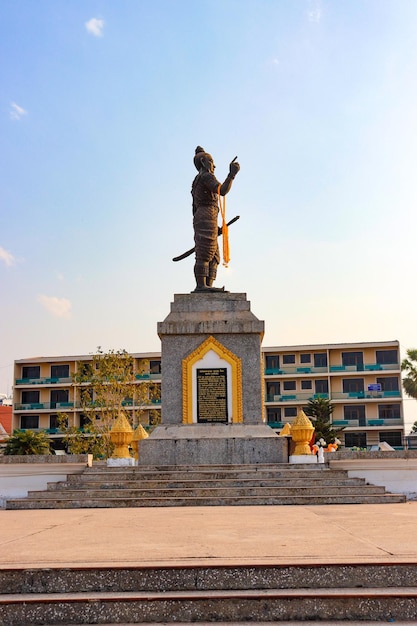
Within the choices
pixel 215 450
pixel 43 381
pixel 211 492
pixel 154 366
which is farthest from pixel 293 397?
pixel 211 492

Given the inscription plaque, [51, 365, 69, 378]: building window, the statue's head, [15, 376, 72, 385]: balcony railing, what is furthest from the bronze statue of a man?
[51, 365, 69, 378]: building window

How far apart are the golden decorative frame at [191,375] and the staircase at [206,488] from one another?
7.80 ft

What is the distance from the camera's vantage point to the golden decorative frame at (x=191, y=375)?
14.1 metres

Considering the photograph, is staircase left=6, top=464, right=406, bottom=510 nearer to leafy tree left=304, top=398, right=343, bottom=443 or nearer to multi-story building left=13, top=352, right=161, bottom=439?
leafy tree left=304, top=398, right=343, bottom=443

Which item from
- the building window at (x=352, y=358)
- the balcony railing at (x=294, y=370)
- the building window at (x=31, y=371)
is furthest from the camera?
the building window at (x=31, y=371)

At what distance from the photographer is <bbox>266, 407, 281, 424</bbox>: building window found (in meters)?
48.3

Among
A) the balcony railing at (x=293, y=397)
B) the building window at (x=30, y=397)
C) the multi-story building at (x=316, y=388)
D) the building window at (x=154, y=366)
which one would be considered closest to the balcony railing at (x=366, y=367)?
the multi-story building at (x=316, y=388)

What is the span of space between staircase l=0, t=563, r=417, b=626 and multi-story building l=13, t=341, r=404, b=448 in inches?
1653

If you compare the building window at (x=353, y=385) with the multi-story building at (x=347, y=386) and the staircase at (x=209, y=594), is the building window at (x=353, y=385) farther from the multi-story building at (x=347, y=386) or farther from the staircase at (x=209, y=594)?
the staircase at (x=209, y=594)

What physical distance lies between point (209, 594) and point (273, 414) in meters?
45.1

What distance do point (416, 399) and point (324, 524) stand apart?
43166 millimetres

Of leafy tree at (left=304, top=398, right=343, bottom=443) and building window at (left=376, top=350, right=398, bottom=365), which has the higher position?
building window at (left=376, top=350, right=398, bottom=365)

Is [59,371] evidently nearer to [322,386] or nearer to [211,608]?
[322,386]

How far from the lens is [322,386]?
48875 millimetres
